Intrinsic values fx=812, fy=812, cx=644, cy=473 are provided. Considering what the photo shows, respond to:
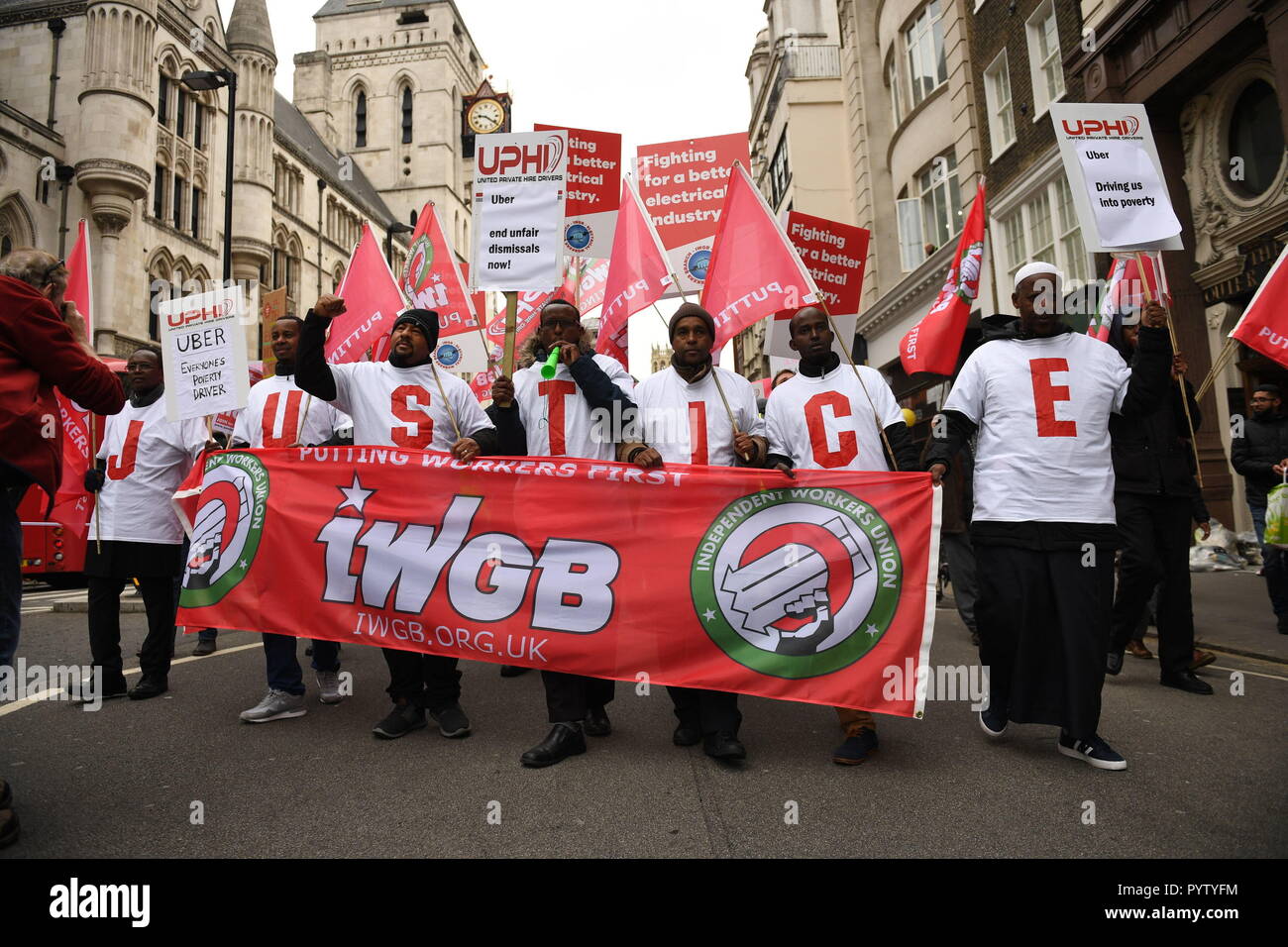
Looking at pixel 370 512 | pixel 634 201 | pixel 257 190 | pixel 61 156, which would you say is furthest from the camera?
pixel 257 190

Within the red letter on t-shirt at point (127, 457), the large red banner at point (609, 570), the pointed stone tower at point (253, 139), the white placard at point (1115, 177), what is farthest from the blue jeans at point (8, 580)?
the pointed stone tower at point (253, 139)

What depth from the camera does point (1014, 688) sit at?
384 centimetres

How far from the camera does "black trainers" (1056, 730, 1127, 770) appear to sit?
3.56 m

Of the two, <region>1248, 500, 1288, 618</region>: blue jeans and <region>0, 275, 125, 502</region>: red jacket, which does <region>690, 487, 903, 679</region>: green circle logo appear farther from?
<region>1248, 500, 1288, 618</region>: blue jeans

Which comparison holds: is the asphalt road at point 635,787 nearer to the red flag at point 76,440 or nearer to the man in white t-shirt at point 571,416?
the man in white t-shirt at point 571,416

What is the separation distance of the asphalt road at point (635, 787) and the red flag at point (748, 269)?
2.37 meters

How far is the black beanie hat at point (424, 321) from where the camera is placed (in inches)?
177

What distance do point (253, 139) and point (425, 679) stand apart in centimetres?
4341

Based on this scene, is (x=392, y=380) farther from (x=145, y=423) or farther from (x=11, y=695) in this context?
(x=11, y=695)

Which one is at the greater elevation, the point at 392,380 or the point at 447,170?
the point at 447,170

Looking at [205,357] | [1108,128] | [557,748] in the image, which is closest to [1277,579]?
[1108,128]

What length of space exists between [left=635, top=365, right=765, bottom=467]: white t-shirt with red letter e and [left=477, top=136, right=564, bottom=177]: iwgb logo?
213 centimetres
